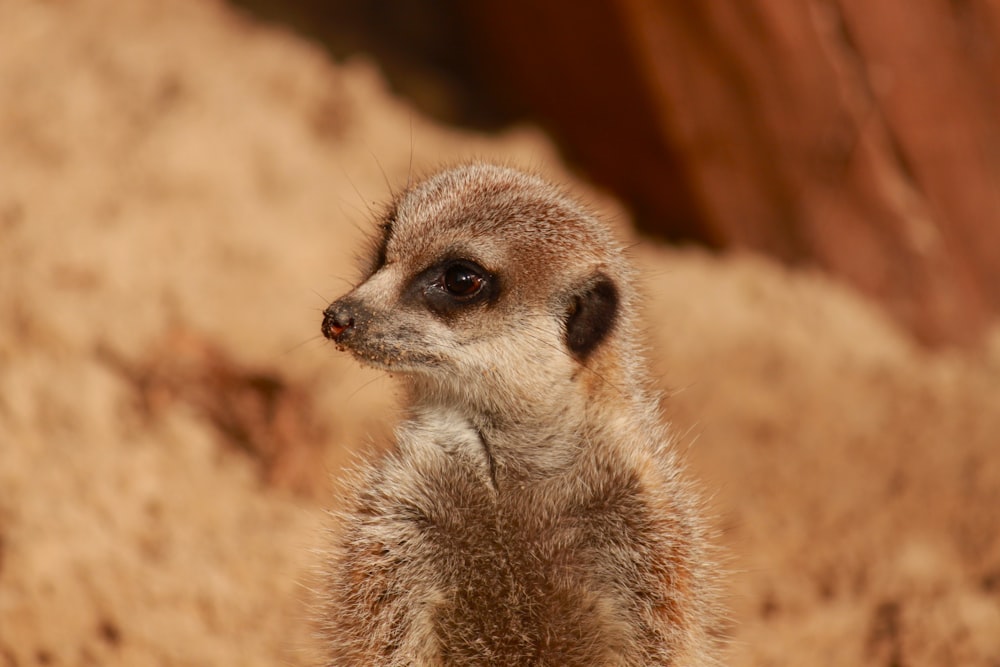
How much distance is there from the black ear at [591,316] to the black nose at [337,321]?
42 cm

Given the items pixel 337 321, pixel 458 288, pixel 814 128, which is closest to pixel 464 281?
pixel 458 288

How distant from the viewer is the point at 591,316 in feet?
6.62

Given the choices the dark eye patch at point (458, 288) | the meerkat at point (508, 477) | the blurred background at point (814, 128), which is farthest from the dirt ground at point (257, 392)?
the dark eye patch at point (458, 288)

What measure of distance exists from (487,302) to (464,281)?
0.19 feet

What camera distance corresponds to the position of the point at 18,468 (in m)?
2.91

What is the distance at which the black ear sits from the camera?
1.99 m

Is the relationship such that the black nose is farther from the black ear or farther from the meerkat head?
the black ear

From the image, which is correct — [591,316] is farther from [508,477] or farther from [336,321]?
[336,321]

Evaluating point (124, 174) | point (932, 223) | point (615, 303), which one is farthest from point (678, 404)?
point (124, 174)

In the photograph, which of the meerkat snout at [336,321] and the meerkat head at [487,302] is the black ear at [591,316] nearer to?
the meerkat head at [487,302]

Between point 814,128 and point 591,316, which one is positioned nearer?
point 591,316

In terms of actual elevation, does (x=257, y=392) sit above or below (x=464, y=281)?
above

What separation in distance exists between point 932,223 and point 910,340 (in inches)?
19.0

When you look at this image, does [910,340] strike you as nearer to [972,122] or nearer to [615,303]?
[972,122]
